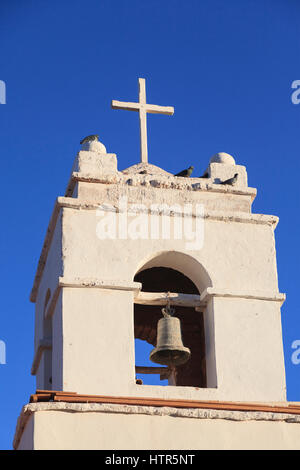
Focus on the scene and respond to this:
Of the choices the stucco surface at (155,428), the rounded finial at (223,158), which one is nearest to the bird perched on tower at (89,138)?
the rounded finial at (223,158)

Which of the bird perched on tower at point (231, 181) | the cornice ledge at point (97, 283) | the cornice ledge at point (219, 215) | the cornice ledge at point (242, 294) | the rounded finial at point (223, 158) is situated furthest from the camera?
the rounded finial at point (223, 158)

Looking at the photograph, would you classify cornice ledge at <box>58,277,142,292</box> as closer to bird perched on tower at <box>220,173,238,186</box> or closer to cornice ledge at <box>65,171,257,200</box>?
cornice ledge at <box>65,171,257,200</box>

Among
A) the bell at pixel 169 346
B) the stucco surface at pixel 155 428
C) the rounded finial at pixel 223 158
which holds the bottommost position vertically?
the stucco surface at pixel 155 428

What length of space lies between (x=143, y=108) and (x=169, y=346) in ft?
10.1

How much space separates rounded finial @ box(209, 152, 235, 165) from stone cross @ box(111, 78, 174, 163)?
754 millimetres

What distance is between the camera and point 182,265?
15445 millimetres

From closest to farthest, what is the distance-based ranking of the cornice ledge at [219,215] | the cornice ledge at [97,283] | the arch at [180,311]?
the cornice ledge at [97,283]
the cornice ledge at [219,215]
the arch at [180,311]

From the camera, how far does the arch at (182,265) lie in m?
15.2

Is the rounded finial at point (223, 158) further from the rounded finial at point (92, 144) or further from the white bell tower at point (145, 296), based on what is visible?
the rounded finial at point (92, 144)

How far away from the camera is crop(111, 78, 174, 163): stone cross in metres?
16.2

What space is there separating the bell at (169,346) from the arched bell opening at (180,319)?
0.62m

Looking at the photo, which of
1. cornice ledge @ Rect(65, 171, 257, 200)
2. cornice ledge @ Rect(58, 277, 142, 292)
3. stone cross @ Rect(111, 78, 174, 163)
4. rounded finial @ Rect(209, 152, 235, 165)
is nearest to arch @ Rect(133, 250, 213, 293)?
cornice ledge @ Rect(58, 277, 142, 292)
